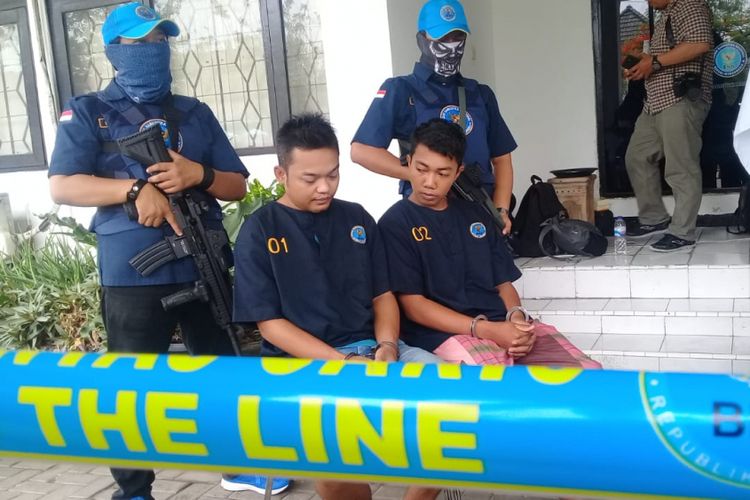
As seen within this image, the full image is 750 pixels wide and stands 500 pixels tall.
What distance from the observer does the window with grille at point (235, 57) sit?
5984 mm

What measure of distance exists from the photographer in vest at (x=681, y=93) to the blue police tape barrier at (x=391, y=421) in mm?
4621

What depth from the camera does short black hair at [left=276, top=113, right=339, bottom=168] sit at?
2.44m

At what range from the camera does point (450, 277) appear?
2.76 metres

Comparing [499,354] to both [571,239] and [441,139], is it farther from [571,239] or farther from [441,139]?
[571,239]

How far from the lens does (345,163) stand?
203 inches

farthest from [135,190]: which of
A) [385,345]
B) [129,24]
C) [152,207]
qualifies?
[385,345]

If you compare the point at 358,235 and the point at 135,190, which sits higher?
the point at 135,190

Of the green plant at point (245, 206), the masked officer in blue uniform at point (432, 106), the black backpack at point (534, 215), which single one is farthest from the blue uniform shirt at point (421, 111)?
the black backpack at point (534, 215)

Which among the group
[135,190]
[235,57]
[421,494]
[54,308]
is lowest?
[421,494]

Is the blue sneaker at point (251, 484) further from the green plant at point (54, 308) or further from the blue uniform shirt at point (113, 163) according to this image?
the green plant at point (54, 308)

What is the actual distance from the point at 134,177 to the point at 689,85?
4.12 metres

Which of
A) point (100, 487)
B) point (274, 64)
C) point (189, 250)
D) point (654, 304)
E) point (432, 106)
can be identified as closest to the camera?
point (189, 250)

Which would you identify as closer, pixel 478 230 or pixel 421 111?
pixel 478 230

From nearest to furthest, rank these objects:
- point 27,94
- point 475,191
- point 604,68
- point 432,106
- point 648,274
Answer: point 475,191 → point 432,106 → point 648,274 → point 604,68 → point 27,94
